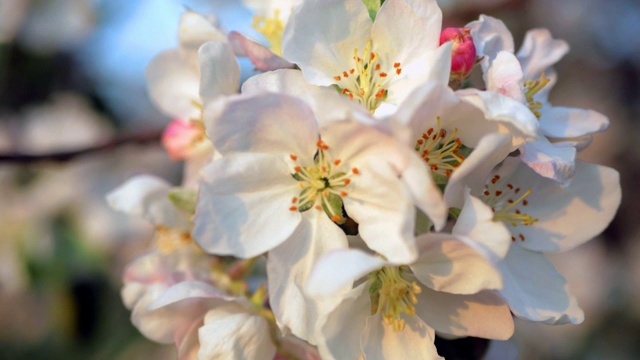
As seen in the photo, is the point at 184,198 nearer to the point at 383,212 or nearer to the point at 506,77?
the point at 383,212

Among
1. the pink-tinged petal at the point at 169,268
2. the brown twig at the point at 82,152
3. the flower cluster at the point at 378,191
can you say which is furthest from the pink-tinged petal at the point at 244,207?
the brown twig at the point at 82,152

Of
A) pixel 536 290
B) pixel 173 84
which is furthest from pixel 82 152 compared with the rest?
pixel 536 290

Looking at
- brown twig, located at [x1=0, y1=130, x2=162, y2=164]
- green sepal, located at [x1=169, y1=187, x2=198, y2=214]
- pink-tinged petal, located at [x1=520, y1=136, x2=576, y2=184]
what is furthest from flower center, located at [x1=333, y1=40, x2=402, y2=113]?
brown twig, located at [x1=0, y1=130, x2=162, y2=164]

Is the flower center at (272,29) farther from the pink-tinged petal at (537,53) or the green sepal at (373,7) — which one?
the pink-tinged petal at (537,53)

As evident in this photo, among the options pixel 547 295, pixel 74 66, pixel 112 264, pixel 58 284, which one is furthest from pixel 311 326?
pixel 74 66

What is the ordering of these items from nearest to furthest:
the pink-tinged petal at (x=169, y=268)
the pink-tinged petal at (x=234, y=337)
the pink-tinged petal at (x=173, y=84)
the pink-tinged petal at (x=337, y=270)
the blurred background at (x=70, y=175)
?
the pink-tinged petal at (x=337, y=270) → the pink-tinged petal at (x=234, y=337) → the pink-tinged petal at (x=169, y=268) → the pink-tinged petal at (x=173, y=84) → the blurred background at (x=70, y=175)

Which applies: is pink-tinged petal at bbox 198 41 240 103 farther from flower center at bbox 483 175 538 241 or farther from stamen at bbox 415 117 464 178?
flower center at bbox 483 175 538 241

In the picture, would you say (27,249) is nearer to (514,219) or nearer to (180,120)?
(180,120)
